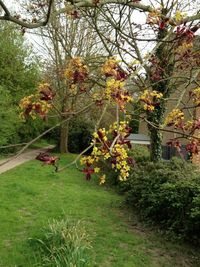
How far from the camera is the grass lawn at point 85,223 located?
7.14 m

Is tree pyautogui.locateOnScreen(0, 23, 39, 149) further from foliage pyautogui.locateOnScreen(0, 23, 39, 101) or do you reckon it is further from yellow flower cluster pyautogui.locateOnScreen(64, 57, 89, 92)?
yellow flower cluster pyautogui.locateOnScreen(64, 57, 89, 92)

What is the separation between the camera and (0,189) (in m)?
12.5

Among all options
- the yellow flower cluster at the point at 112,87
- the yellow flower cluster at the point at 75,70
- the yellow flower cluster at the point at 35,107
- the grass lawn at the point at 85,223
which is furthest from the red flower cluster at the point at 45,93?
the grass lawn at the point at 85,223

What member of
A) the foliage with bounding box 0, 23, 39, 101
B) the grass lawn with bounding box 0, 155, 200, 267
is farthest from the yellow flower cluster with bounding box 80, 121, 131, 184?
the foliage with bounding box 0, 23, 39, 101

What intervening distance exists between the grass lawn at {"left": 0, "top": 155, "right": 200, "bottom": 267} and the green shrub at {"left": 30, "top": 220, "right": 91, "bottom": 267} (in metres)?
0.21

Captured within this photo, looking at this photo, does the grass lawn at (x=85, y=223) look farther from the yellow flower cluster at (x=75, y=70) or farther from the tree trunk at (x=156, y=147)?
the yellow flower cluster at (x=75, y=70)

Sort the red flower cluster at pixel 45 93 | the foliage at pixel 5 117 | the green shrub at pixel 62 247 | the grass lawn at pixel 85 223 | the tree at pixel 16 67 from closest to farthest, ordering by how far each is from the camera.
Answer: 1. the red flower cluster at pixel 45 93
2. the green shrub at pixel 62 247
3. the grass lawn at pixel 85 223
4. the foliage at pixel 5 117
5. the tree at pixel 16 67

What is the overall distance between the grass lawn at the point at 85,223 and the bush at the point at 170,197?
1.22 feet

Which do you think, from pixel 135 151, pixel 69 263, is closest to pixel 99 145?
pixel 69 263

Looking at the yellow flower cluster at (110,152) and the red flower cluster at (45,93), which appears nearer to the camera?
the yellow flower cluster at (110,152)

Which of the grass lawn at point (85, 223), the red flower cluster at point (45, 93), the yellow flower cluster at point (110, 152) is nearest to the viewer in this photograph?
the yellow flower cluster at point (110, 152)

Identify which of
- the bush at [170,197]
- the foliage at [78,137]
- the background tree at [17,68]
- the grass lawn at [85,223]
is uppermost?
the background tree at [17,68]

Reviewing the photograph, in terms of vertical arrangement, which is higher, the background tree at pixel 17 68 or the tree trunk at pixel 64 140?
the background tree at pixel 17 68

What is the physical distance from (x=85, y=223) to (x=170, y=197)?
1.92 metres
